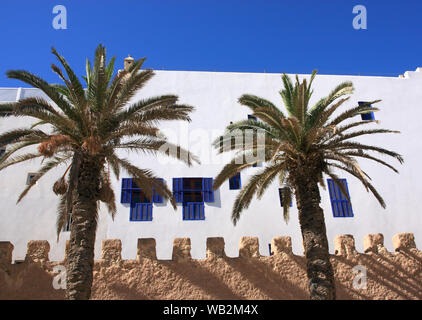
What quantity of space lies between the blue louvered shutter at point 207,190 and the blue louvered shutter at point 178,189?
38.6 inches

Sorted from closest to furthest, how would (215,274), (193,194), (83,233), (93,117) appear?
(83,233)
(93,117)
(215,274)
(193,194)

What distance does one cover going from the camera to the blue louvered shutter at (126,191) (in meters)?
18.4

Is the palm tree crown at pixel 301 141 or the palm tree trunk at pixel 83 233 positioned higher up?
the palm tree crown at pixel 301 141

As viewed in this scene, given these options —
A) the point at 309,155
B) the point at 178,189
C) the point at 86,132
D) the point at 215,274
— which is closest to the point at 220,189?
the point at 178,189

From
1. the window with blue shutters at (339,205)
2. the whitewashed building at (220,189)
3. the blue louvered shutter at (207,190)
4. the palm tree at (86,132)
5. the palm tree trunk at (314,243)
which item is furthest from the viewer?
the window with blue shutters at (339,205)

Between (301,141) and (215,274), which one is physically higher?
(301,141)

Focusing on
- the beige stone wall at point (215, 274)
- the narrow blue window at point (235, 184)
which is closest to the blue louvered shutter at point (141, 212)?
the narrow blue window at point (235, 184)

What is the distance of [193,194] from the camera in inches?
741

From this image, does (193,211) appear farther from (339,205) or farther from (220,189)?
(339,205)

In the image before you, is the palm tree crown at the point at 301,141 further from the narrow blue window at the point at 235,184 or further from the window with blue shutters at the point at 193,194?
the narrow blue window at the point at 235,184

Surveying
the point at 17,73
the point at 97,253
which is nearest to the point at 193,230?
the point at 97,253

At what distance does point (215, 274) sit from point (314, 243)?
135 inches

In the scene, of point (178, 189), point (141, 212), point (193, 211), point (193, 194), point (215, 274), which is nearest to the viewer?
point (215, 274)

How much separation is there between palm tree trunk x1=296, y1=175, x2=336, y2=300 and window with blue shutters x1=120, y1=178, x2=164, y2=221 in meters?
7.41
